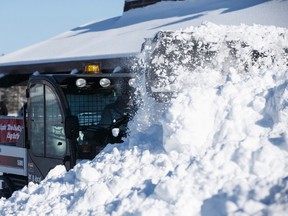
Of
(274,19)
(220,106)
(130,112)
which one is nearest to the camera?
(220,106)

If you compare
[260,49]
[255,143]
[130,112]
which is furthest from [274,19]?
[255,143]

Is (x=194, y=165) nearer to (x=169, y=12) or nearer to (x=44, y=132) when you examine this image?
(x=44, y=132)

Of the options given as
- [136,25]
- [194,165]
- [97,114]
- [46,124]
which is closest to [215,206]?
[194,165]

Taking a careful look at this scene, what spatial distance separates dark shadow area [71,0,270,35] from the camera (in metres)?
12.3

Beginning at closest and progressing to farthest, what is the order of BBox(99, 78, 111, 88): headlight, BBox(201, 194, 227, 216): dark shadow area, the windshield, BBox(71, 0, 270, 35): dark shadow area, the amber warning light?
BBox(201, 194, 227, 216): dark shadow area, the windshield, BBox(99, 78, 111, 88): headlight, the amber warning light, BBox(71, 0, 270, 35): dark shadow area

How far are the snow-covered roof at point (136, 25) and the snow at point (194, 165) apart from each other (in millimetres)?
5293

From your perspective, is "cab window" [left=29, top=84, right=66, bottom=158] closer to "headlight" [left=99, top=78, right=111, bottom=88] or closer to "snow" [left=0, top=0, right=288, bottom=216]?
"headlight" [left=99, top=78, right=111, bottom=88]

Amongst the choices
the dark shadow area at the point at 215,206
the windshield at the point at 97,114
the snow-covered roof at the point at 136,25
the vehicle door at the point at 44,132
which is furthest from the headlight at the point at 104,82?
the snow-covered roof at the point at 136,25

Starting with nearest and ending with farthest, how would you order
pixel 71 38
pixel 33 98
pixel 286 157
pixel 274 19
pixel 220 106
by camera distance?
1. pixel 286 157
2. pixel 220 106
3. pixel 33 98
4. pixel 274 19
5. pixel 71 38

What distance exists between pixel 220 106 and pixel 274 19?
642cm

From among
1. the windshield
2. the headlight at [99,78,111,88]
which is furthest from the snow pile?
the headlight at [99,78,111,88]

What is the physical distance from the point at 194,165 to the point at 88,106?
8.90ft

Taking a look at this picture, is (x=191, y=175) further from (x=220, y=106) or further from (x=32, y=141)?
(x=32, y=141)

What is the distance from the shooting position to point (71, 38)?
1510 cm
